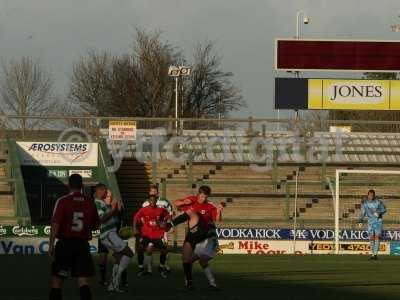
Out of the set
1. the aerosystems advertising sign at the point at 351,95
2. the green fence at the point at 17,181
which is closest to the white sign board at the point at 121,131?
the green fence at the point at 17,181

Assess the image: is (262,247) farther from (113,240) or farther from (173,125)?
(113,240)

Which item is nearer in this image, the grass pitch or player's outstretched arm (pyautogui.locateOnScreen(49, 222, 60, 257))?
player's outstretched arm (pyautogui.locateOnScreen(49, 222, 60, 257))

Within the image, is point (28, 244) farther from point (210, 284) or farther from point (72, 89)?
point (72, 89)

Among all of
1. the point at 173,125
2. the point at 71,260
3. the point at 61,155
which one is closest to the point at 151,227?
the point at 71,260

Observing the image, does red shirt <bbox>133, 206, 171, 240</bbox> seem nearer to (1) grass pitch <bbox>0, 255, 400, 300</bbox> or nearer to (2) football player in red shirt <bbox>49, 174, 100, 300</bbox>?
(1) grass pitch <bbox>0, 255, 400, 300</bbox>

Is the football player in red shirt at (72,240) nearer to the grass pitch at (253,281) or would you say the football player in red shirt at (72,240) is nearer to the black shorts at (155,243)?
the grass pitch at (253,281)

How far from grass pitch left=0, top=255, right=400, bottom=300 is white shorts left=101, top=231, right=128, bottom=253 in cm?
80

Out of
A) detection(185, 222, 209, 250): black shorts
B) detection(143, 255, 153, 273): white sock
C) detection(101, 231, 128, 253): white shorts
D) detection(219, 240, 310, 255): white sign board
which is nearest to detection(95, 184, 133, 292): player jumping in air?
detection(101, 231, 128, 253): white shorts

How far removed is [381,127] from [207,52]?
13041 mm

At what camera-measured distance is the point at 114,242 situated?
1986cm

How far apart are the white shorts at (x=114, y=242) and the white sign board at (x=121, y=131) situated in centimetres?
2667

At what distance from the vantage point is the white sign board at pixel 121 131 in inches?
1833

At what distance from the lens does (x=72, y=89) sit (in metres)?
70.2

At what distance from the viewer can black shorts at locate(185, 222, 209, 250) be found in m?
20.4
